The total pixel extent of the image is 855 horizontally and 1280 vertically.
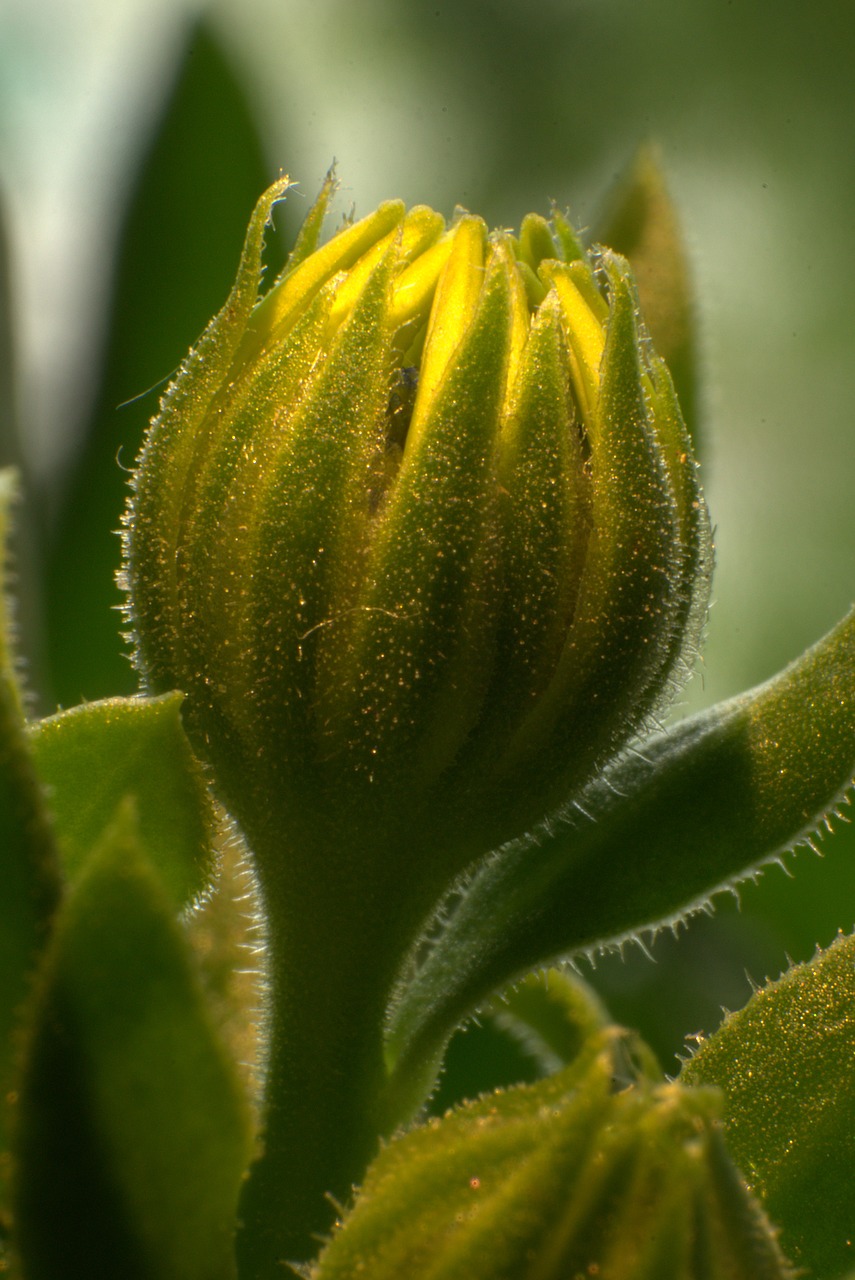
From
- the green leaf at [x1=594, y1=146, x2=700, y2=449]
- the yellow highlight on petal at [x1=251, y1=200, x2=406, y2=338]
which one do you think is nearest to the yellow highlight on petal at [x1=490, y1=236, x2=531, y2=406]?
the yellow highlight on petal at [x1=251, y1=200, x2=406, y2=338]

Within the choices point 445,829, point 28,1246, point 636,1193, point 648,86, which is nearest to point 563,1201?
point 636,1193

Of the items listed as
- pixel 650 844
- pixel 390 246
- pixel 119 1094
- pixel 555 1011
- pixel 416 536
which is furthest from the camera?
pixel 555 1011

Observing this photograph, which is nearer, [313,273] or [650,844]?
[313,273]

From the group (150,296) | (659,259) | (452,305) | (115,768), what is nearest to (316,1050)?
(115,768)

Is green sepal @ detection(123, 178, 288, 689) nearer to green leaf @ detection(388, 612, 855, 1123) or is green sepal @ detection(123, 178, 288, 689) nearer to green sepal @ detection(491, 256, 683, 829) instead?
green sepal @ detection(491, 256, 683, 829)

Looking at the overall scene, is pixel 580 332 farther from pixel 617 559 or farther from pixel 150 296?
pixel 150 296

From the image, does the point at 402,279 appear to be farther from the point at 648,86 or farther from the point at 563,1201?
the point at 648,86

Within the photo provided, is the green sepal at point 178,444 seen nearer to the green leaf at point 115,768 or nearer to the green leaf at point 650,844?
the green leaf at point 115,768
